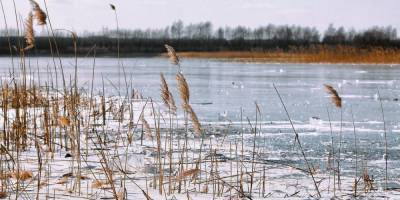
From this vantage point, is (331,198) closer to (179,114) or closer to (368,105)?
(179,114)

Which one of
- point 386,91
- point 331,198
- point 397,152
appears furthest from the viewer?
point 386,91

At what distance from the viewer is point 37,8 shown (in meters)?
2.94

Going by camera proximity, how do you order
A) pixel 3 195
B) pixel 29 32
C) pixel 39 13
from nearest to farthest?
pixel 3 195 → pixel 39 13 → pixel 29 32

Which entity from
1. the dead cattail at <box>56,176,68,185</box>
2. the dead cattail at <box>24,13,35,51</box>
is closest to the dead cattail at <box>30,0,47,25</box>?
the dead cattail at <box>24,13,35,51</box>

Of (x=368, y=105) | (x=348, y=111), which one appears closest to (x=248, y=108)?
(x=348, y=111)

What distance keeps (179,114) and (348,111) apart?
227 centimetres

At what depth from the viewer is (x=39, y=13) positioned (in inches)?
115

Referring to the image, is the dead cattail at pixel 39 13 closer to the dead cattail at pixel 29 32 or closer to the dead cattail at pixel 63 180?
the dead cattail at pixel 29 32

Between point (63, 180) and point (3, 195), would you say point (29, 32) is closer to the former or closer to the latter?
point (63, 180)

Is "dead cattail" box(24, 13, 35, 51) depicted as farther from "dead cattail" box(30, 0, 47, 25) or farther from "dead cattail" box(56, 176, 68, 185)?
"dead cattail" box(56, 176, 68, 185)

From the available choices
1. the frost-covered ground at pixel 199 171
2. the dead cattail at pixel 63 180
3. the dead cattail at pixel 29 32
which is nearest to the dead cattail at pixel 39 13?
the dead cattail at pixel 29 32

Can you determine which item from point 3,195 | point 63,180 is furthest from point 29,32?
point 3,195

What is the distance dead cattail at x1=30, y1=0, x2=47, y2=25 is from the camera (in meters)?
2.91

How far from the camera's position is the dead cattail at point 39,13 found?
2.91 m
